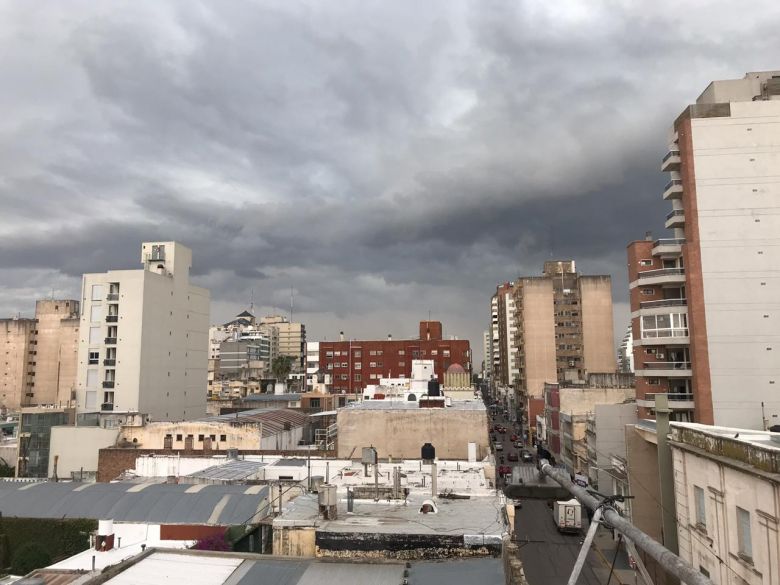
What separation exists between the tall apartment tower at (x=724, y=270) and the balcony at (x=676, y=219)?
0.58ft

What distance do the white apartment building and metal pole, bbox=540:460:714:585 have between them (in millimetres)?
7651

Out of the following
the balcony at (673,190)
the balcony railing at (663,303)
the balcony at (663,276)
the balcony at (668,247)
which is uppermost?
the balcony at (673,190)

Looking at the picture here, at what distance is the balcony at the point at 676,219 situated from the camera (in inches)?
1970

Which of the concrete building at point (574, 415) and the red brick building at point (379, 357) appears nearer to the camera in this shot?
the concrete building at point (574, 415)

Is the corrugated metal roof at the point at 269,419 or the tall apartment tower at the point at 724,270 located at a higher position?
the tall apartment tower at the point at 724,270

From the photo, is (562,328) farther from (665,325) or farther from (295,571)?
(295,571)

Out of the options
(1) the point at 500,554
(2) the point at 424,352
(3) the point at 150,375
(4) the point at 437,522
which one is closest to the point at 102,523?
(4) the point at 437,522

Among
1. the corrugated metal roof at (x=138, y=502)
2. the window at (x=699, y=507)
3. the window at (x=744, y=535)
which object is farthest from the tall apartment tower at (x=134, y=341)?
the window at (x=744, y=535)

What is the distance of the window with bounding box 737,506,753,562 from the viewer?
20.1 metres

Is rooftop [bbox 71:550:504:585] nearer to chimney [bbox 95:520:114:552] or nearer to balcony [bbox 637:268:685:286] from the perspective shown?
chimney [bbox 95:520:114:552]

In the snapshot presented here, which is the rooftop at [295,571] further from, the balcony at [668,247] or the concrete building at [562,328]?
the concrete building at [562,328]

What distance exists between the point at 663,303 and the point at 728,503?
31502mm

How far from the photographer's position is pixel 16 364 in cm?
14925

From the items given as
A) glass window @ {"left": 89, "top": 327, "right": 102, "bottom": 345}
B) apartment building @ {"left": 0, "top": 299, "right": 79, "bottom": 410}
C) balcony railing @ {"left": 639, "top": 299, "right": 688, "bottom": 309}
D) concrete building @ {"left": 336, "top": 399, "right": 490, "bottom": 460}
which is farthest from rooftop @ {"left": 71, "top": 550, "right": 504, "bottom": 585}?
apartment building @ {"left": 0, "top": 299, "right": 79, "bottom": 410}
